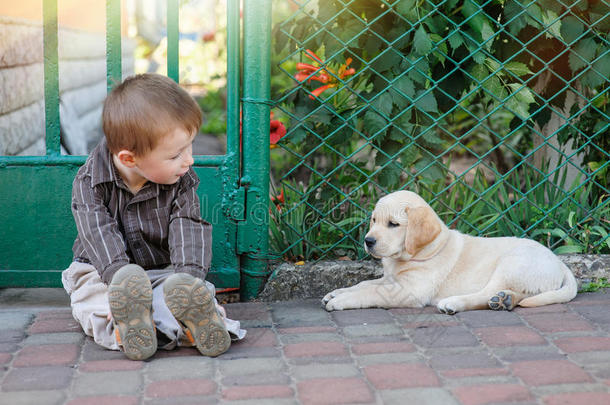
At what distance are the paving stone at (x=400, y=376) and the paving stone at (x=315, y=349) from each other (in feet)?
0.70

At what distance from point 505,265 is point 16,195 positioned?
→ 2446mm

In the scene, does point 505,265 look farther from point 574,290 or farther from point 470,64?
point 470,64

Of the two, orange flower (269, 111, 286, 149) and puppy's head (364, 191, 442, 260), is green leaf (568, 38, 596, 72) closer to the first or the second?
puppy's head (364, 191, 442, 260)

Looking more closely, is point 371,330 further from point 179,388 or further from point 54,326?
point 54,326

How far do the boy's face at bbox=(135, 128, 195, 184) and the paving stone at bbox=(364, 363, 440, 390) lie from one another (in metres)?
1.12

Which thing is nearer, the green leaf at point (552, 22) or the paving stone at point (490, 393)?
the paving stone at point (490, 393)

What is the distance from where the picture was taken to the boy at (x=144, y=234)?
8.87ft

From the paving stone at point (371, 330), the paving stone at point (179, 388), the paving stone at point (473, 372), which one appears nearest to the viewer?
the paving stone at point (179, 388)

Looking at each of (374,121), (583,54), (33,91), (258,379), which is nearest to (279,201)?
(374,121)

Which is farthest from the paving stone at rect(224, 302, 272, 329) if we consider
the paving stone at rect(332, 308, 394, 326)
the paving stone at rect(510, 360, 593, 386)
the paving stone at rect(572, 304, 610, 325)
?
the paving stone at rect(572, 304, 610, 325)

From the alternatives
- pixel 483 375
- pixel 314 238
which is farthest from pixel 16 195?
pixel 483 375

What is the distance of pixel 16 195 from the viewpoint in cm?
361

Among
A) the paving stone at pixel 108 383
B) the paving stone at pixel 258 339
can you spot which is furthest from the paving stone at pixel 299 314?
the paving stone at pixel 108 383

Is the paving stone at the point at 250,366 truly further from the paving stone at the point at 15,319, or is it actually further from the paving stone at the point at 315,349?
the paving stone at the point at 15,319
